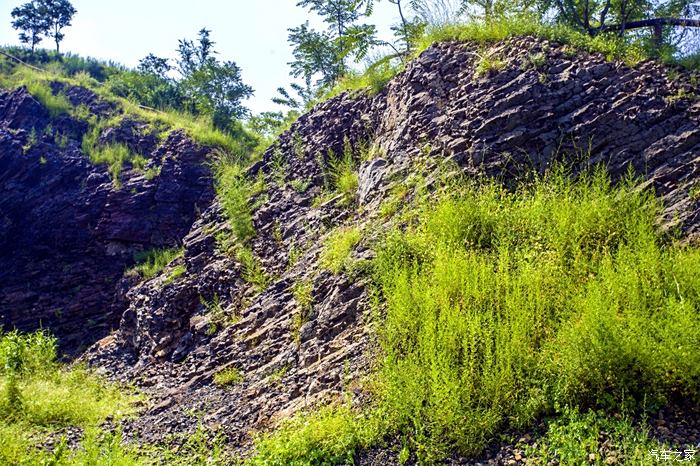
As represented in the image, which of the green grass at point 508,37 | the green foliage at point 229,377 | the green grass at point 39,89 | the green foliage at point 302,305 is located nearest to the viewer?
the green foliage at point 302,305

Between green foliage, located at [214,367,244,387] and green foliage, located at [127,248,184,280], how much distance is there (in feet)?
19.5

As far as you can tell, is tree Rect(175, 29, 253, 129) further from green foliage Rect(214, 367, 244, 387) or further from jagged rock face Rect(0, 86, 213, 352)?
green foliage Rect(214, 367, 244, 387)

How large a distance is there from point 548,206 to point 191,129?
12630 millimetres

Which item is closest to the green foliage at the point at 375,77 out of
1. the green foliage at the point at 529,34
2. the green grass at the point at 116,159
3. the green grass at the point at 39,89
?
the green foliage at the point at 529,34

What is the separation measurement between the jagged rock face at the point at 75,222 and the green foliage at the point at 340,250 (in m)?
7.76

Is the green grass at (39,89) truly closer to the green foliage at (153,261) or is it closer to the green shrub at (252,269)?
the green foliage at (153,261)

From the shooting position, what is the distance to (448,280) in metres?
5.01

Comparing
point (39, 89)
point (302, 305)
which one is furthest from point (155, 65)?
point (302, 305)

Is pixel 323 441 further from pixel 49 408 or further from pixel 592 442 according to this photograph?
pixel 49 408

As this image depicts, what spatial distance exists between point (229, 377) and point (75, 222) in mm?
9651

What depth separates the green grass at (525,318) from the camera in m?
3.65

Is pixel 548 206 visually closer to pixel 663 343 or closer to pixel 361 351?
pixel 663 343

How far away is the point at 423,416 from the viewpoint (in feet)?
13.0

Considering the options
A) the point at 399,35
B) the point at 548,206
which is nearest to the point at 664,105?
the point at 548,206
